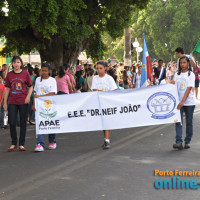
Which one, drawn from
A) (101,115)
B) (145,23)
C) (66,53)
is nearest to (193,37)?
(145,23)

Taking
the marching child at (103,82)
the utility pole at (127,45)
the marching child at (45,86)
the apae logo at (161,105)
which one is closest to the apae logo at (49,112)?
the marching child at (45,86)

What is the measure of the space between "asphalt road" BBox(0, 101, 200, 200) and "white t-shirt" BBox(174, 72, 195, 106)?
88 centimetres

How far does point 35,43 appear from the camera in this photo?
60.6 ft

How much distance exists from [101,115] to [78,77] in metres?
8.59

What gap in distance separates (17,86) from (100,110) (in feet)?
5.45

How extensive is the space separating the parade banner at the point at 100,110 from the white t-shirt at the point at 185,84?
0.38 meters

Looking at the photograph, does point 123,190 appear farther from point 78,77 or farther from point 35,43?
point 35,43

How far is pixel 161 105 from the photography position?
891 centimetres

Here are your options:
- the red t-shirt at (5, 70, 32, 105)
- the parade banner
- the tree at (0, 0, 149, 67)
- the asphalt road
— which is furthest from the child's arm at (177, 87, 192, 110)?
the tree at (0, 0, 149, 67)

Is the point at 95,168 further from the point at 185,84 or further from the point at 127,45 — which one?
the point at 127,45

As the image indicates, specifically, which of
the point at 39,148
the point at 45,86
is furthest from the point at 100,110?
the point at 39,148

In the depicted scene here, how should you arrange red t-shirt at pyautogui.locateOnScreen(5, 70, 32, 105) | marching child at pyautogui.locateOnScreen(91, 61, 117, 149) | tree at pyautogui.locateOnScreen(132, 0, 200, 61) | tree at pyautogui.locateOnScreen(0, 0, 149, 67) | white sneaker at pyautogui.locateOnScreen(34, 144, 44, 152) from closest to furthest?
white sneaker at pyautogui.locateOnScreen(34, 144, 44, 152) → red t-shirt at pyautogui.locateOnScreen(5, 70, 32, 105) → marching child at pyautogui.locateOnScreen(91, 61, 117, 149) → tree at pyautogui.locateOnScreen(0, 0, 149, 67) → tree at pyautogui.locateOnScreen(132, 0, 200, 61)

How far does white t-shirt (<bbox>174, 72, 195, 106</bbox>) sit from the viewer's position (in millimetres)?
8391

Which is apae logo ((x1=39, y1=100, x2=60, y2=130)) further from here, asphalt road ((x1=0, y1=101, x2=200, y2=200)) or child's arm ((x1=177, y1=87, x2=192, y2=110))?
child's arm ((x1=177, y1=87, x2=192, y2=110))
